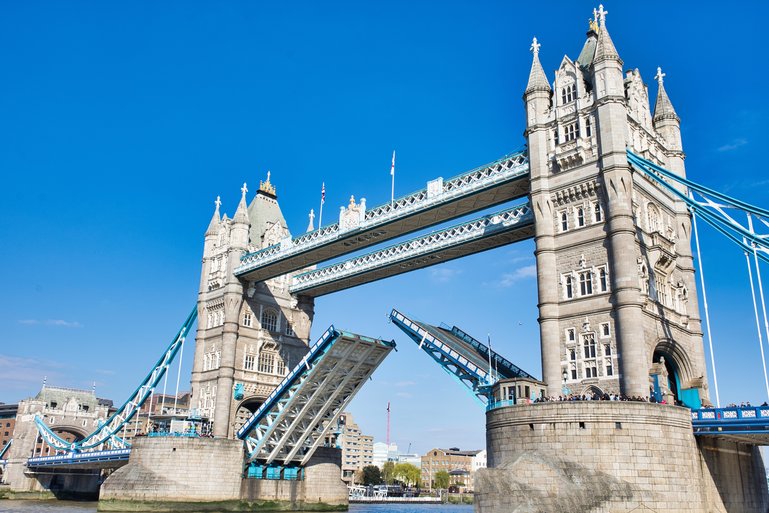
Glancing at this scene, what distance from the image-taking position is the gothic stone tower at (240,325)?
178 feet

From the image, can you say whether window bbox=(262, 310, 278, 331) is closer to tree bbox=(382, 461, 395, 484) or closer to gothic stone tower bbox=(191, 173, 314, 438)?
gothic stone tower bbox=(191, 173, 314, 438)

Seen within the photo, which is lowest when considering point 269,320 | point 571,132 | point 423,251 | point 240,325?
point 240,325

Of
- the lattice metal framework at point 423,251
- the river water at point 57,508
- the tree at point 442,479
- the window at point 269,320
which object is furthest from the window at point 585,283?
the tree at point 442,479

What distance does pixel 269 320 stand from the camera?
58719 millimetres

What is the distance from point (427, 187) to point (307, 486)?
85.9 ft

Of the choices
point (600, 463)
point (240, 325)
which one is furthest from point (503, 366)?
point (240, 325)

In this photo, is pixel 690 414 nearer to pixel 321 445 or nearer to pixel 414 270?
pixel 414 270

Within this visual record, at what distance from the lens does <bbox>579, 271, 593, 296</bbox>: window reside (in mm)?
34344

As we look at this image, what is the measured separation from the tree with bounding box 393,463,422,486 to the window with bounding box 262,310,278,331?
77602 mm

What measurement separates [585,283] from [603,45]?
41.4 feet

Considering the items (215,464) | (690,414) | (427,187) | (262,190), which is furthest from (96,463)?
(690,414)

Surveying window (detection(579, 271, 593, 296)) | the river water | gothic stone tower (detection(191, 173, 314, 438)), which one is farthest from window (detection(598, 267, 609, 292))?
the river water

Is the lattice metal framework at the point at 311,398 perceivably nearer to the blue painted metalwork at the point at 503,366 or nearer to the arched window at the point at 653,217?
the blue painted metalwork at the point at 503,366

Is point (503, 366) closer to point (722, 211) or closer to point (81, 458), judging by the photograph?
point (722, 211)
